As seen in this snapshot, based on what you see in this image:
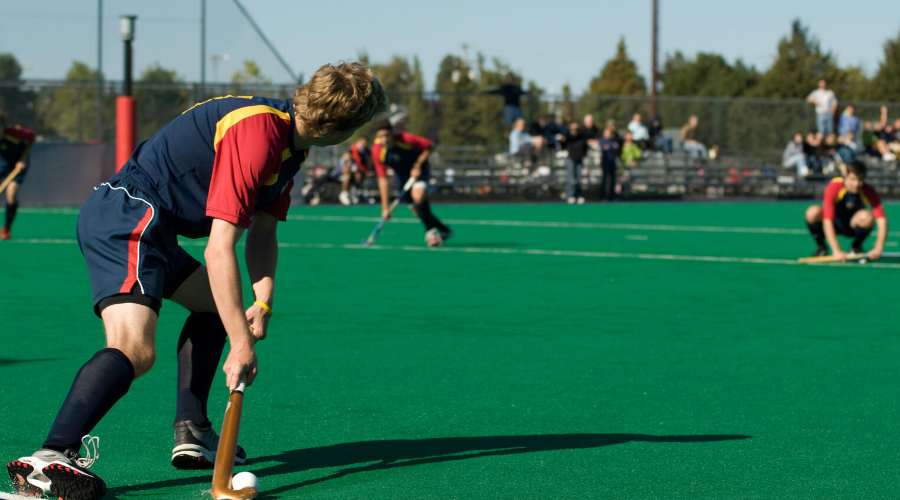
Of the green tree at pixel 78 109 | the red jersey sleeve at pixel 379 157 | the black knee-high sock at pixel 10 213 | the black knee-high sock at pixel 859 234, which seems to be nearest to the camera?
the black knee-high sock at pixel 859 234

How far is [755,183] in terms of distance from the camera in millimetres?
31094

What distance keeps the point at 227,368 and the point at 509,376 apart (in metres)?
2.69

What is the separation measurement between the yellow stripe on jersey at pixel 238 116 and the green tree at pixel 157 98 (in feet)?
67.3

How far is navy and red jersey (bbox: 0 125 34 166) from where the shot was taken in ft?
48.5

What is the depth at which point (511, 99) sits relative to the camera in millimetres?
28281

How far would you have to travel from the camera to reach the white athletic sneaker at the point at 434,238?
14139mm

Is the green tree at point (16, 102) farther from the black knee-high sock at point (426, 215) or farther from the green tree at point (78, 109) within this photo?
the black knee-high sock at point (426, 215)

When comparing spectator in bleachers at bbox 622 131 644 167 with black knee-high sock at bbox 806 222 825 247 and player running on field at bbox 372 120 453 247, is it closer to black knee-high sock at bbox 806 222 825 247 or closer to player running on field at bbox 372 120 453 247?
player running on field at bbox 372 120 453 247

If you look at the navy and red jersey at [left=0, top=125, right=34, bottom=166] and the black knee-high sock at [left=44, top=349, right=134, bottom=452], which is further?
the navy and red jersey at [left=0, top=125, right=34, bottom=166]

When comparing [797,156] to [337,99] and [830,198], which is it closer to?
[830,198]

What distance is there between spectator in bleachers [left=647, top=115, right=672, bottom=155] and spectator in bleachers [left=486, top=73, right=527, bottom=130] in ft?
11.0

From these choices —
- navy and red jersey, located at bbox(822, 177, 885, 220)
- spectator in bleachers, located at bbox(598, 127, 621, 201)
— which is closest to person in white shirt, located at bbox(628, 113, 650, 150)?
spectator in bleachers, located at bbox(598, 127, 621, 201)

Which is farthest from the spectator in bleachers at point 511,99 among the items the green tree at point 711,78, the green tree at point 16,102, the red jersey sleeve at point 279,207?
the green tree at point 711,78

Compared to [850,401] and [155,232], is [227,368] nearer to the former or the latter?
[155,232]
